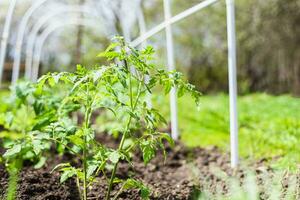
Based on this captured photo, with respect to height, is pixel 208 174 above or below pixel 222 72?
below

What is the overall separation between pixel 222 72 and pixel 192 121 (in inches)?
411

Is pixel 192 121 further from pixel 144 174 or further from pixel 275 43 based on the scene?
pixel 275 43

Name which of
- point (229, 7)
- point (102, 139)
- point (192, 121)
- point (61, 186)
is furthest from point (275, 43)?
point (61, 186)

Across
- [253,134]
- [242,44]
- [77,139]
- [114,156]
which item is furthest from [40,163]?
[242,44]

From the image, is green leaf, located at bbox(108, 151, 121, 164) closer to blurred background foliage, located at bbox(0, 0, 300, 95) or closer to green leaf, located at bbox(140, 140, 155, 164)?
green leaf, located at bbox(140, 140, 155, 164)

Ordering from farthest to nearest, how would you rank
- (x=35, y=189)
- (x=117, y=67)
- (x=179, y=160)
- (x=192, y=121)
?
1. (x=192, y=121)
2. (x=179, y=160)
3. (x=35, y=189)
4. (x=117, y=67)

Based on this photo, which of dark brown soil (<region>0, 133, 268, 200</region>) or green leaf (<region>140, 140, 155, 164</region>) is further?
dark brown soil (<region>0, 133, 268, 200</region>)

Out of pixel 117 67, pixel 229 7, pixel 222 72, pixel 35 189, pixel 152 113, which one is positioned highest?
pixel 222 72

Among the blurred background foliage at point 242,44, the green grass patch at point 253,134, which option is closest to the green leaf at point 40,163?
the green grass patch at point 253,134

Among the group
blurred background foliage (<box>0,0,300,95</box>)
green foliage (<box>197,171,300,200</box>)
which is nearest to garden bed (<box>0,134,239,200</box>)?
green foliage (<box>197,171,300,200</box>)

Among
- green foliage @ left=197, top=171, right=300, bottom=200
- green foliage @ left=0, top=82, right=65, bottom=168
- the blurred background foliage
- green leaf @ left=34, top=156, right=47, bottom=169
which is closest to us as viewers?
green foliage @ left=197, top=171, right=300, bottom=200

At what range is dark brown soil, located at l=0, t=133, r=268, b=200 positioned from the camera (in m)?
2.39

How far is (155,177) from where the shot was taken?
3340 millimetres

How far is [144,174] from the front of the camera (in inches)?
134
